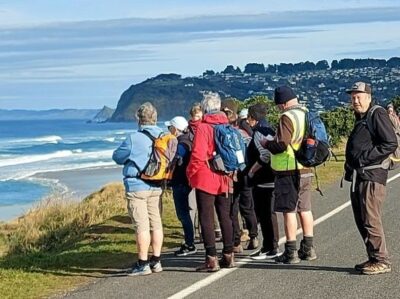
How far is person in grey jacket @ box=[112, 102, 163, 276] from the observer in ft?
31.3

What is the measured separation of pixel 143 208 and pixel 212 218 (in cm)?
74

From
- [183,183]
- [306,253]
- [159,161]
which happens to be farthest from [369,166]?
[183,183]

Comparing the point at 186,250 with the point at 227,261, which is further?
the point at 186,250

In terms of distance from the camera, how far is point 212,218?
964 centimetres

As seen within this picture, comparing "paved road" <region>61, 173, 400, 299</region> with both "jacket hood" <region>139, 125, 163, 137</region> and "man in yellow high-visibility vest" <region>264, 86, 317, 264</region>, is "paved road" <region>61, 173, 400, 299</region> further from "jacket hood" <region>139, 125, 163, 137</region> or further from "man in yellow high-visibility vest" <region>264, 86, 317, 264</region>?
"jacket hood" <region>139, 125, 163, 137</region>

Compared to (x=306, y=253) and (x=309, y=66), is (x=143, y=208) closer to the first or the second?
(x=306, y=253)

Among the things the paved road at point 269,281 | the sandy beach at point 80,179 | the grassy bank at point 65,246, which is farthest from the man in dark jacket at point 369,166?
the sandy beach at point 80,179

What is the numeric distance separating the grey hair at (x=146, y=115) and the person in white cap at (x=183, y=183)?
0.95 m

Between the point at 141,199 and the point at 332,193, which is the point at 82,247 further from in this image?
the point at 332,193

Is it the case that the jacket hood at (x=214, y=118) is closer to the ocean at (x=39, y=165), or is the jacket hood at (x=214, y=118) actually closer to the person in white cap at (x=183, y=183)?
the person in white cap at (x=183, y=183)

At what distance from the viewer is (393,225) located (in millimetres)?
12414

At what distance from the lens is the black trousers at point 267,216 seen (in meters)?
10.3

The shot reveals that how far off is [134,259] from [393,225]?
12.4 ft

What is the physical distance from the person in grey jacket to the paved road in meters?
0.38
